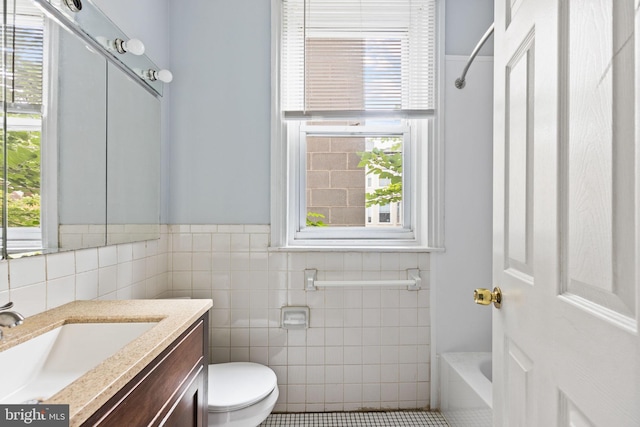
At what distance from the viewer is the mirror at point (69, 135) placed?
98 cm

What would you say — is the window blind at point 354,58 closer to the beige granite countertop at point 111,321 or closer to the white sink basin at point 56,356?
the beige granite countertop at point 111,321

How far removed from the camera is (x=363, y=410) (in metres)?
2.03

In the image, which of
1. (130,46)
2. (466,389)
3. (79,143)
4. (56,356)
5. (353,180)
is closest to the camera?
(56,356)

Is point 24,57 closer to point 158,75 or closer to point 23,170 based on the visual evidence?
point 23,170

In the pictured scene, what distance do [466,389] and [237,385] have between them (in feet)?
3.34

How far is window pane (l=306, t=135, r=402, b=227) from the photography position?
218 cm

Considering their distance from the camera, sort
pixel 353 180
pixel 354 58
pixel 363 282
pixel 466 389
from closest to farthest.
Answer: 1. pixel 466 389
2. pixel 363 282
3. pixel 354 58
4. pixel 353 180

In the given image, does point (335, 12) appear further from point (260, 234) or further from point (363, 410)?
point (363, 410)

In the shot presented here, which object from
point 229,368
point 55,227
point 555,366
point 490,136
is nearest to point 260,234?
point 229,368

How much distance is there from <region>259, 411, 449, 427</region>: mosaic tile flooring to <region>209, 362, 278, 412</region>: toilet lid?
39cm

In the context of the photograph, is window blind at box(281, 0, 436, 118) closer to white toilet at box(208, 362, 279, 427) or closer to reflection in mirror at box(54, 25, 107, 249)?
reflection in mirror at box(54, 25, 107, 249)

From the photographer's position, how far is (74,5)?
1177mm

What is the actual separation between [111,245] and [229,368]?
0.76 metres

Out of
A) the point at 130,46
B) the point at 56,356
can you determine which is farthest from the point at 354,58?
the point at 56,356
